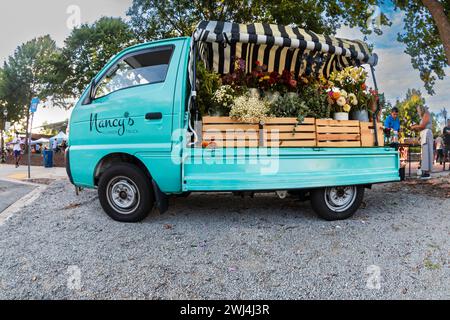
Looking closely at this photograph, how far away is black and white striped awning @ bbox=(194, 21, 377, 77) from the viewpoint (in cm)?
410

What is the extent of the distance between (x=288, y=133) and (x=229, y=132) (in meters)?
0.76

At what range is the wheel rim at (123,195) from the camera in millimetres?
4117

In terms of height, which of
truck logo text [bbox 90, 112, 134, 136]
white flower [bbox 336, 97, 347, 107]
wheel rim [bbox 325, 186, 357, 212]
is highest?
white flower [bbox 336, 97, 347, 107]

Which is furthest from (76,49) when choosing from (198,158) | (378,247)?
(378,247)

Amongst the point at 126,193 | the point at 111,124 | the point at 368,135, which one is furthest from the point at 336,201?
the point at 111,124

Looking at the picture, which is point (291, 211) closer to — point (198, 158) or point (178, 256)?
point (198, 158)

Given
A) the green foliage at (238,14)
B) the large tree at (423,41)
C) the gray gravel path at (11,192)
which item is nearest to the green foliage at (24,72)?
the green foliage at (238,14)

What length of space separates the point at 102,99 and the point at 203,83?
4.63 feet

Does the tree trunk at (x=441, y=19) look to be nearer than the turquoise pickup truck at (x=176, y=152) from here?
No

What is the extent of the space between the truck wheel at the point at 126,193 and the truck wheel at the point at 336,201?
2.15 m

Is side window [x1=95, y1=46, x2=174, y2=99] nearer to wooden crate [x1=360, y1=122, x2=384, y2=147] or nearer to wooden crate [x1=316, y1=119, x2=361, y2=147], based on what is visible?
wooden crate [x1=316, y1=119, x2=361, y2=147]

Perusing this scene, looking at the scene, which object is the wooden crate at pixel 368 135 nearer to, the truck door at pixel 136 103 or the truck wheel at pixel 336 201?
the truck wheel at pixel 336 201

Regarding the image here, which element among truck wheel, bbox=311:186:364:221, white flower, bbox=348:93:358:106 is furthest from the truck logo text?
white flower, bbox=348:93:358:106
